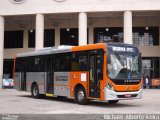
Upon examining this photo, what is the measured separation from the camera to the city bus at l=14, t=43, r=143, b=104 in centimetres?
1738

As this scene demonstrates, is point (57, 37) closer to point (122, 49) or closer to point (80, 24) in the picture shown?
point (80, 24)

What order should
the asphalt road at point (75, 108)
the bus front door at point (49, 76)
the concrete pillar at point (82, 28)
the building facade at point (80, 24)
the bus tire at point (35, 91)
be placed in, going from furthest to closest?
1. the concrete pillar at point (82, 28)
2. the building facade at point (80, 24)
3. the bus tire at point (35, 91)
4. the bus front door at point (49, 76)
5. the asphalt road at point (75, 108)

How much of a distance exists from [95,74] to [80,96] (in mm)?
1835

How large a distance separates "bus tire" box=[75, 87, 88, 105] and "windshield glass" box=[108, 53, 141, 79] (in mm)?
2178

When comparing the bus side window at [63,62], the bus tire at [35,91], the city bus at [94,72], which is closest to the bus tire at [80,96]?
the city bus at [94,72]

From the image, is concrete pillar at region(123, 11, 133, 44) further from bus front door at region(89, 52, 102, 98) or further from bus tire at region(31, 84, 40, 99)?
bus front door at region(89, 52, 102, 98)

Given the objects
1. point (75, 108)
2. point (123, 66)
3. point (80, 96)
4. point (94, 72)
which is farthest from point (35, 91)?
point (123, 66)

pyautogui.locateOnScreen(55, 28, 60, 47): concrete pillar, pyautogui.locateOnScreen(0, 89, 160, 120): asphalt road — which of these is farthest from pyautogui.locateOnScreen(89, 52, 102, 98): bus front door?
pyautogui.locateOnScreen(55, 28, 60, 47): concrete pillar

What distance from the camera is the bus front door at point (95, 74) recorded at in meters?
17.7

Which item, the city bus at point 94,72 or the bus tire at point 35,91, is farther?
the bus tire at point 35,91

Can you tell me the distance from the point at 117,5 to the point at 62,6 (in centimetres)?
571

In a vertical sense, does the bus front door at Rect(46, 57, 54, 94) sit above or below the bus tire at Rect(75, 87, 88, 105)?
above

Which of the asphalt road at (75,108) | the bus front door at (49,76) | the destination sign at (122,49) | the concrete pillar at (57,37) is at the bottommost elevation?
the asphalt road at (75,108)

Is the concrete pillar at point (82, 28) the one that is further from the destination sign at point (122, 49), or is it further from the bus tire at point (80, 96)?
the destination sign at point (122, 49)
